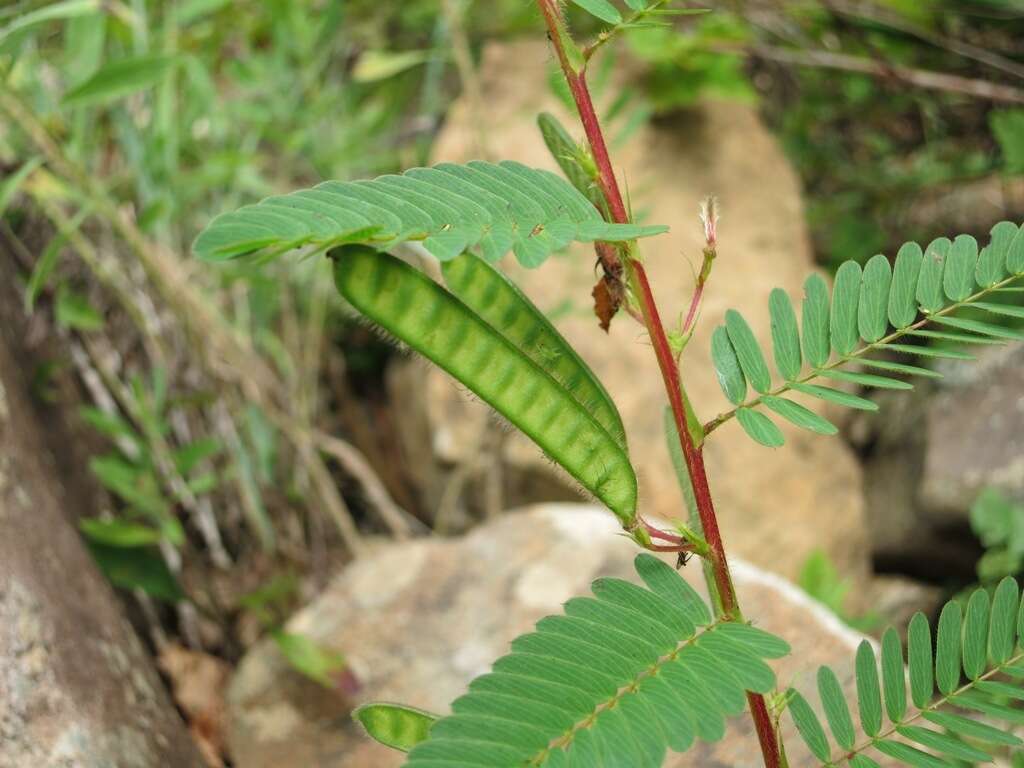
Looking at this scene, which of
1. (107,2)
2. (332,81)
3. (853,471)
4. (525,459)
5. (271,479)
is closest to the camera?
(107,2)

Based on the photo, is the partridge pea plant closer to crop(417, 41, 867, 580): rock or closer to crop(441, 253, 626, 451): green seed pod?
crop(441, 253, 626, 451): green seed pod

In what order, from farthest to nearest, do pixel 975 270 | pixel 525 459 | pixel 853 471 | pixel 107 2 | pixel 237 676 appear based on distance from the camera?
pixel 853 471 → pixel 525 459 → pixel 107 2 → pixel 237 676 → pixel 975 270

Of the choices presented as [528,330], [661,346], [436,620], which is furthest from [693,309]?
[436,620]

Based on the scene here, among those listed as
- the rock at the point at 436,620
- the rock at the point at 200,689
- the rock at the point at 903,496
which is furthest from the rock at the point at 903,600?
the rock at the point at 200,689

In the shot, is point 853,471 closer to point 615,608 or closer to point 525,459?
point 525,459

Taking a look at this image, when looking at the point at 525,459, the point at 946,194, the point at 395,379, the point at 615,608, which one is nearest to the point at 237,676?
the point at 525,459

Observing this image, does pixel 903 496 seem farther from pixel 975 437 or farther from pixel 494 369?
pixel 494 369
